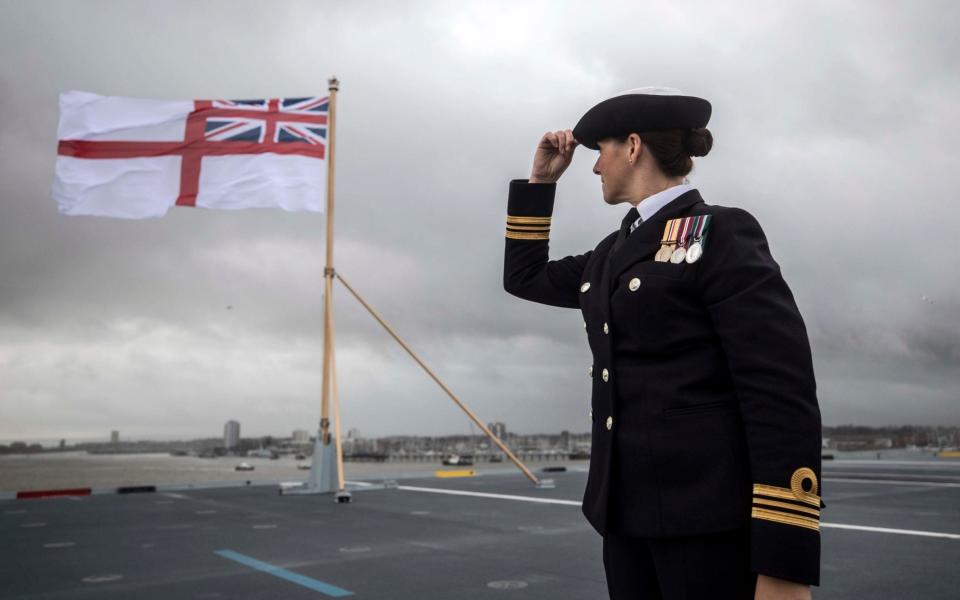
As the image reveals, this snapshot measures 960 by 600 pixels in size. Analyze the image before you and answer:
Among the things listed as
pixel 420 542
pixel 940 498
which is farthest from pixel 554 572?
pixel 940 498

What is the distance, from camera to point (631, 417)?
1.63 meters

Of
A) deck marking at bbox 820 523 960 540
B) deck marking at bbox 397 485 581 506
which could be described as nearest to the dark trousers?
deck marking at bbox 820 523 960 540

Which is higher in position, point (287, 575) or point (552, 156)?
point (552, 156)

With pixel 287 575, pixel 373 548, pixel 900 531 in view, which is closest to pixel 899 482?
pixel 900 531

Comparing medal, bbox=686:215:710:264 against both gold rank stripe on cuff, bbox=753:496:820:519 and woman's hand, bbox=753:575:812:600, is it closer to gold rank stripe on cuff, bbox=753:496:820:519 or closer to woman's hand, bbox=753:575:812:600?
gold rank stripe on cuff, bbox=753:496:820:519

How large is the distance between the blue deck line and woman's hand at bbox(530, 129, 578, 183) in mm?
3028

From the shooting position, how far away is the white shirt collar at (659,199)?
67.9 inches

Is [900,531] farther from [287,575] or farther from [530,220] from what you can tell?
[530,220]

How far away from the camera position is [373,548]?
5648 mm

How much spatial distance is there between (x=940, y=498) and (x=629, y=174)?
32.0 ft

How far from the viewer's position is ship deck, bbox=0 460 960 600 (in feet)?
14.0

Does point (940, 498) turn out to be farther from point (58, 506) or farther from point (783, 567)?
point (58, 506)

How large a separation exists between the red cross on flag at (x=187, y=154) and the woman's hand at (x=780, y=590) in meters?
10.2

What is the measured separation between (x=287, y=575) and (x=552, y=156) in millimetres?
3737
